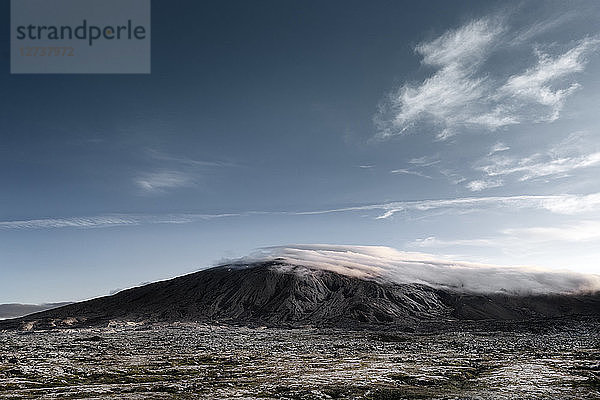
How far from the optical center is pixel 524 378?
48531 millimetres

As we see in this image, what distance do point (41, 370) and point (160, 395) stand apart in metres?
28.3

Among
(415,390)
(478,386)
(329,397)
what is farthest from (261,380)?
(478,386)

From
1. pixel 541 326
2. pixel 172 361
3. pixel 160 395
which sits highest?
pixel 160 395

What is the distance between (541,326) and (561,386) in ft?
512

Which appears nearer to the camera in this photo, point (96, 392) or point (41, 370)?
point (96, 392)

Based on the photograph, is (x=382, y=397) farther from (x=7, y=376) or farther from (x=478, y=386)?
(x=7, y=376)

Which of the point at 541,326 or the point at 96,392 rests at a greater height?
the point at 96,392

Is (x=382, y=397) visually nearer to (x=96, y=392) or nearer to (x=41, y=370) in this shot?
(x=96, y=392)

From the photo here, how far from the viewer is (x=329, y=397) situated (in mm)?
37750

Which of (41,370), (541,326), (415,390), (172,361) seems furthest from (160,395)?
(541,326)

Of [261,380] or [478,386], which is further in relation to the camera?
[261,380]

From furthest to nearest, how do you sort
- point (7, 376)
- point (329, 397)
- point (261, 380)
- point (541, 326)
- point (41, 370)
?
point (541, 326), point (41, 370), point (7, 376), point (261, 380), point (329, 397)

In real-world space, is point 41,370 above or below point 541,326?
above

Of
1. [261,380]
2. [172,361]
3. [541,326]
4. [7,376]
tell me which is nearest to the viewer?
[261,380]
